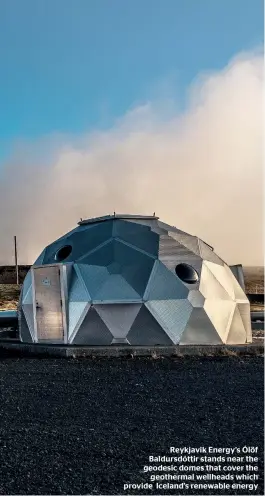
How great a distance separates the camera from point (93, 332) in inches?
509

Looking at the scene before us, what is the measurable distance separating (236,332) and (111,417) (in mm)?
7742

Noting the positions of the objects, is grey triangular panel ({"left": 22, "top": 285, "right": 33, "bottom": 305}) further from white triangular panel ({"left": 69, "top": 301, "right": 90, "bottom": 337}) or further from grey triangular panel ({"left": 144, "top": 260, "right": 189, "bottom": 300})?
grey triangular panel ({"left": 144, "top": 260, "right": 189, "bottom": 300})

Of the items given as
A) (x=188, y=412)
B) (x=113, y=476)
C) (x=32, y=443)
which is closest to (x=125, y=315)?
(x=188, y=412)

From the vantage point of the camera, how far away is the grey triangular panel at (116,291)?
1287 centimetres

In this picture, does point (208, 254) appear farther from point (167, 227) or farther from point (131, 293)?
point (131, 293)

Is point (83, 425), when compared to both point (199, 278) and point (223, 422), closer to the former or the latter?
point (223, 422)

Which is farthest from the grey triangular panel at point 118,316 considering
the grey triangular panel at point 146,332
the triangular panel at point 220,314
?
the triangular panel at point 220,314

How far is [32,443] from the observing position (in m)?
5.90

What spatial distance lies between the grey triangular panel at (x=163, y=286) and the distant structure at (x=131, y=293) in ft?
0.09

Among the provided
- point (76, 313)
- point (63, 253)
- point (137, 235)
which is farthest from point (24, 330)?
point (137, 235)

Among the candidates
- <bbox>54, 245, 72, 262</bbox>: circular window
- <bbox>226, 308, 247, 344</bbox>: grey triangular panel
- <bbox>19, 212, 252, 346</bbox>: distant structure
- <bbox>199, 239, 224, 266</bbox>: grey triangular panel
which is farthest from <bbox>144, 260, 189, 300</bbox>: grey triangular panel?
<bbox>54, 245, 72, 262</bbox>: circular window

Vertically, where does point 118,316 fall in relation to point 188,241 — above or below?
below

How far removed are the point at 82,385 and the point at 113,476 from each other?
4.40m

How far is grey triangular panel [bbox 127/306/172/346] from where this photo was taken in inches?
498
